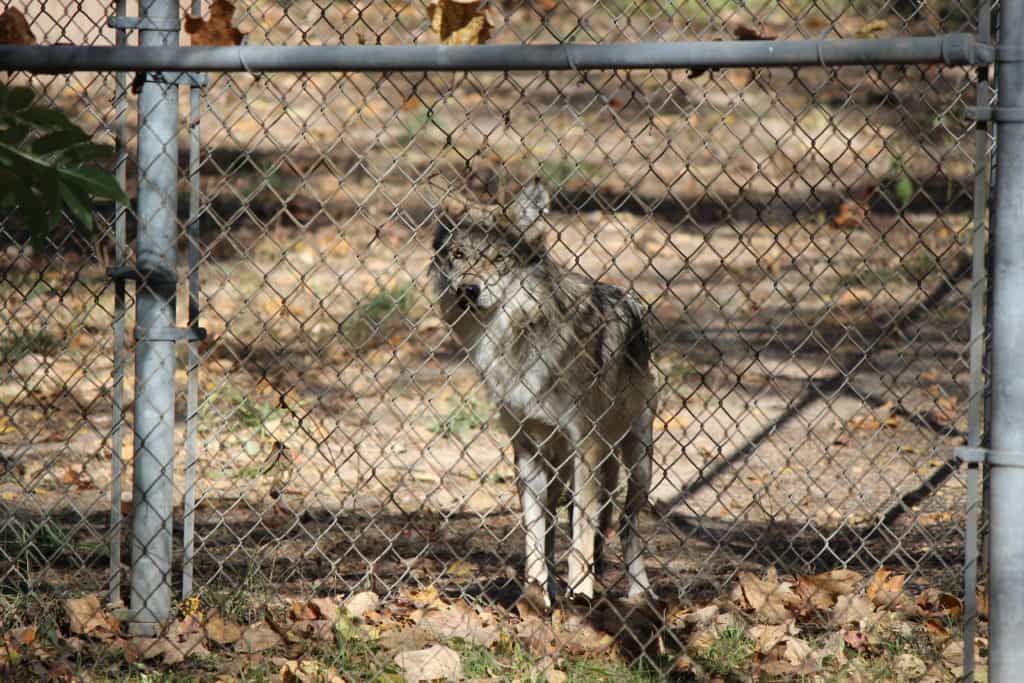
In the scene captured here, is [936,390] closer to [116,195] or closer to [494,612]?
[494,612]

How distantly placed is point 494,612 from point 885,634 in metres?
1.38

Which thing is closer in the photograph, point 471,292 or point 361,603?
point 361,603

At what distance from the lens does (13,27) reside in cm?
385

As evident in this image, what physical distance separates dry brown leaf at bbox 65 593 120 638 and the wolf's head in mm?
1839

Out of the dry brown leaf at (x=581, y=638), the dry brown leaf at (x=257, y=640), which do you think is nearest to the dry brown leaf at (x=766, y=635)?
the dry brown leaf at (x=581, y=638)

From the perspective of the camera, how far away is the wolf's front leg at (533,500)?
5.16 m

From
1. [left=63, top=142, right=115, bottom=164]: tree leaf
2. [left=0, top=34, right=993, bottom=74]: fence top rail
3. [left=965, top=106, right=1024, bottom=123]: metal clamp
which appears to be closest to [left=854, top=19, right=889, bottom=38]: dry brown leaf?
[left=0, top=34, right=993, bottom=74]: fence top rail

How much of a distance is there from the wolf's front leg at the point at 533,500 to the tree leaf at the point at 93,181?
2.84m

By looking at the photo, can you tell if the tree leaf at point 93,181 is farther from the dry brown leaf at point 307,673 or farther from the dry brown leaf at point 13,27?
the dry brown leaf at point 307,673

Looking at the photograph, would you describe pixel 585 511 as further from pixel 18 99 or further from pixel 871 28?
pixel 18 99

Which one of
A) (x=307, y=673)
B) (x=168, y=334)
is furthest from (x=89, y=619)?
(x=168, y=334)

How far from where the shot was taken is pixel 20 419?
680cm

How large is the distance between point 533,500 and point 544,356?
2.07 feet

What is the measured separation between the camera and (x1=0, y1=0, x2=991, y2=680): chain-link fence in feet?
13.4
